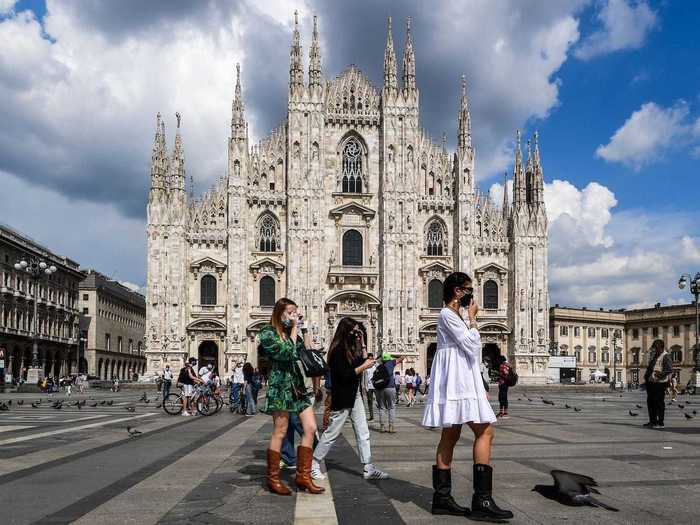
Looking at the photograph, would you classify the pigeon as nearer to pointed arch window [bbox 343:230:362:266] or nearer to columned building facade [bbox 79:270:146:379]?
pointed arch window [bbox 343:230:362:266]

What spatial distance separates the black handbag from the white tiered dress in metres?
1.64

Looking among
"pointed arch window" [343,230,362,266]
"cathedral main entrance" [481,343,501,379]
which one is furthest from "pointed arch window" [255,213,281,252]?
"cathedral main entrance" [481,343,501,379]

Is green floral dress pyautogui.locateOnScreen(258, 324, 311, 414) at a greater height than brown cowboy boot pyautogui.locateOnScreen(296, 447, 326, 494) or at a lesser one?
greater

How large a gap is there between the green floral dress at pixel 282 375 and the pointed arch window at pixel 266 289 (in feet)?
145

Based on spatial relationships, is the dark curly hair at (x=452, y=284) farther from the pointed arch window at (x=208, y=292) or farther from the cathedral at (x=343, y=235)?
the pointed arch window at (x=208, y=292)

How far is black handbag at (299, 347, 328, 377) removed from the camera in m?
7.89

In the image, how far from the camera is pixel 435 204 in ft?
176

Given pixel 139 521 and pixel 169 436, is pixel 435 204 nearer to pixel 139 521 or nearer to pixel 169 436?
pixel 169 436

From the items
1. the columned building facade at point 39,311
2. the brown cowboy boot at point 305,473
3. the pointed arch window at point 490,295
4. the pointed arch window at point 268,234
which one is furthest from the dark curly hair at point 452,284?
the columned building facade at point 39,311

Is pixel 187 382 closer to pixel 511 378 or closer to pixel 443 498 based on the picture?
pixel 511 378

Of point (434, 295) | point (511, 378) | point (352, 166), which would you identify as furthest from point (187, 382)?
point (352, 166)

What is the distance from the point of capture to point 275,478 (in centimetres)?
757

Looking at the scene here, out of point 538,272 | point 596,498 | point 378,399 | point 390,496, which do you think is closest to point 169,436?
point 378,399

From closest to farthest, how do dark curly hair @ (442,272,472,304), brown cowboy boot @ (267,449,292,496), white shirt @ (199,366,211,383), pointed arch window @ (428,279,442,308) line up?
dark curly hair @ (442,272,472,304)
brown cowboy boot @ (267,449,292,496)
white shirt @ (199,366,211,383)
pointed arch window @ (428,279,442,308)
